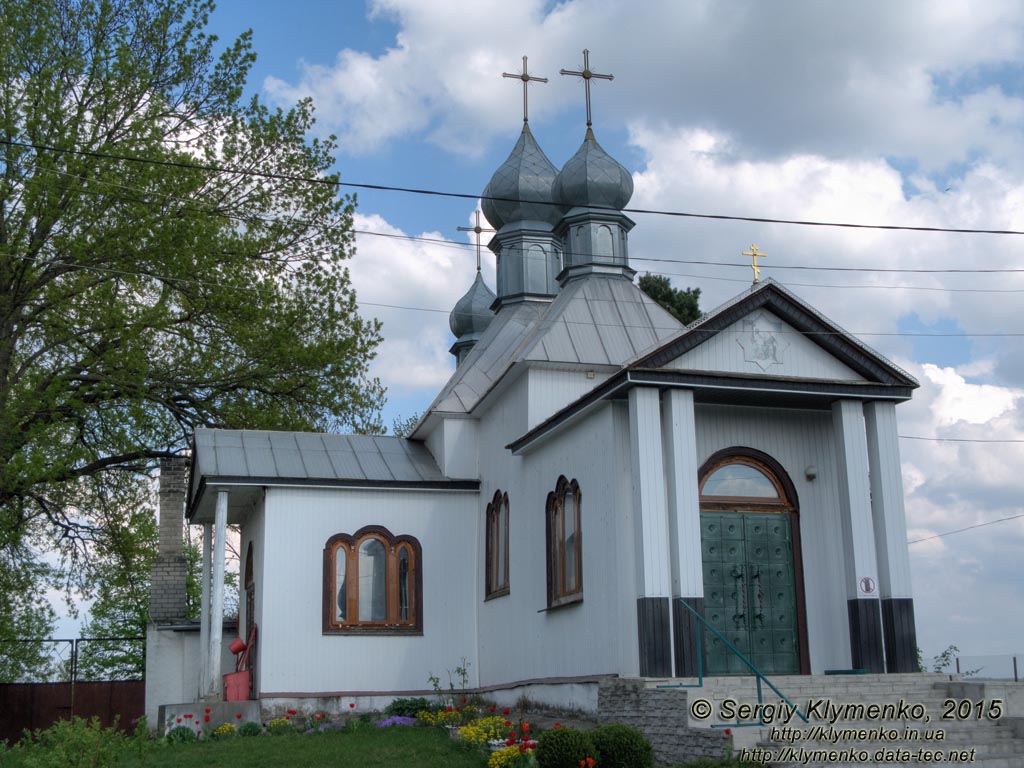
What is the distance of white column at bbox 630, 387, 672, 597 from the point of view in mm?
12977

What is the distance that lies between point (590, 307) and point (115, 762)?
435 inches

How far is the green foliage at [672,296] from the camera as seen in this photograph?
1318 inches

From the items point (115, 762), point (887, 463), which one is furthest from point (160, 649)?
point (887, 463)

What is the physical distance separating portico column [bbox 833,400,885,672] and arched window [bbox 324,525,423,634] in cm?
706

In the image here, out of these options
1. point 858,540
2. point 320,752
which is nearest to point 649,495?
point 858,540

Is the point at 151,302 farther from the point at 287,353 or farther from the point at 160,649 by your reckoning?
the point at 160,649

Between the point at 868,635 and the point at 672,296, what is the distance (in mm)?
20718

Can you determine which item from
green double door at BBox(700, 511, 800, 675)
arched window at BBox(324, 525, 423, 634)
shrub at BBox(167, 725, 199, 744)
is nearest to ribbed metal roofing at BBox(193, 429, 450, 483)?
arched window at BBox(324, 525, 423, 634)

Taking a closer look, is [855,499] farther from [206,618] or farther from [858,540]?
[206,618]

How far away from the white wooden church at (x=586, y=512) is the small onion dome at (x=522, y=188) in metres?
2.54

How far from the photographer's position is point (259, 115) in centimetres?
2264

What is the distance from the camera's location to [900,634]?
13.7 meters

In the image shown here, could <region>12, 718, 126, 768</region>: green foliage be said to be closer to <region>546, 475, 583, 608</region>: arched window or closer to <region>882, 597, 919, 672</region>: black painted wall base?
<region>546, 475, 583, 608</region>: arched window

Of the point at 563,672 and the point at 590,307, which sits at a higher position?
the point at 590,307
